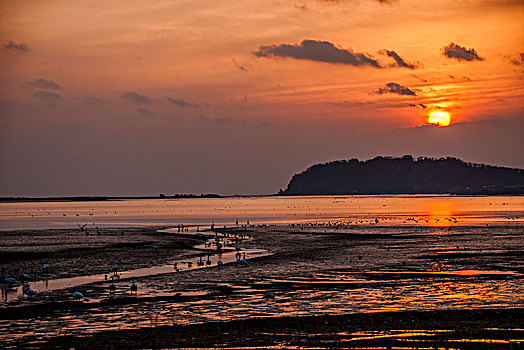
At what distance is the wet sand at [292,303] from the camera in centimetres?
2125

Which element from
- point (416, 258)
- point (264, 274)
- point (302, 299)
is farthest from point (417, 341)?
point (416, 258)

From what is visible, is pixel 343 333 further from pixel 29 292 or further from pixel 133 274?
pixel 133 274

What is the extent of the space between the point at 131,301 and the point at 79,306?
2291mm

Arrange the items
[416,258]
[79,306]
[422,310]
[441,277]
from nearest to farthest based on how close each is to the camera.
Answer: [422,310]
[79,306]
[441,277]
[416,258]

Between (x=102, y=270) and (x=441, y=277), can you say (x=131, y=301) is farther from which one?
(x=441, y=277)

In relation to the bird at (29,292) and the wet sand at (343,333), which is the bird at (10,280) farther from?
the wet sand at (343,333)

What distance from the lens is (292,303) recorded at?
27516 millimetres

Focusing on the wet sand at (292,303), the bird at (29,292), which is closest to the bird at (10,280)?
the wet sand at (292,303)

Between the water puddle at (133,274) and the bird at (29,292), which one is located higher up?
the bird at (29,292)

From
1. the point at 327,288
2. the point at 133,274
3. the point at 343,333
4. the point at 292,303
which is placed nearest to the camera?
the point at 343,333

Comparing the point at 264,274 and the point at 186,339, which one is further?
the point at 264,274

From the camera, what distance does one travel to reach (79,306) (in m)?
28.0

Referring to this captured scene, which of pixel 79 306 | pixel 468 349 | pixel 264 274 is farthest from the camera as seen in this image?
pixel 264 274

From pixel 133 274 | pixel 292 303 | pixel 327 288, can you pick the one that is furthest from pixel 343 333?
pixel 133 274
